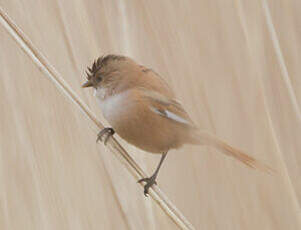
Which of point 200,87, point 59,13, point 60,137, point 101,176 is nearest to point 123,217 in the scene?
point 101,176

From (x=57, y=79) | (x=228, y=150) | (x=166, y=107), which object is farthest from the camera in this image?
(x=166, y=107)

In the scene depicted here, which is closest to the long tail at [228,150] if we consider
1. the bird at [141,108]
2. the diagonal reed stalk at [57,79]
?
the bird at [141,108]

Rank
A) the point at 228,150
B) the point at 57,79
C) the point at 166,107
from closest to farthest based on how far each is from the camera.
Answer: the point at 57,79 → the point at 228,150 → the point at 166,107

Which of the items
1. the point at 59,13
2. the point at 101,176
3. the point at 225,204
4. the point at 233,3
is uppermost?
the point at 59,13

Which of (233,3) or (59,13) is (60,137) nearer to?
(59,13)

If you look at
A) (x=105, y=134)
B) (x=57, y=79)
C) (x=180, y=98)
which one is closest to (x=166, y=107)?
(x=180, y=98)

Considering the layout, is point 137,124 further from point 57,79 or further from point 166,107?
point 57,79
